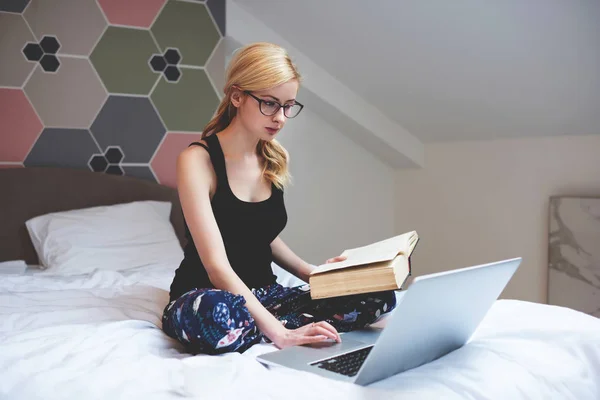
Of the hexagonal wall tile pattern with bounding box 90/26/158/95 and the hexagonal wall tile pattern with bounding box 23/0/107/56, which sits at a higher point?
the hexagonal wall tile pattern with bounding box 23/0/107/56

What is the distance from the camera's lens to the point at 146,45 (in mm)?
2994

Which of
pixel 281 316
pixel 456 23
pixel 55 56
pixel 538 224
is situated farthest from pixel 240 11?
pixel 281 316

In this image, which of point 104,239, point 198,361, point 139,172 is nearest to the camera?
point 198,361

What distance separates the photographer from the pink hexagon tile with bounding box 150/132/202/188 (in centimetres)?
304

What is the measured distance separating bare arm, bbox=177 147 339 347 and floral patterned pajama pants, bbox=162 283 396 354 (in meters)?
0.05

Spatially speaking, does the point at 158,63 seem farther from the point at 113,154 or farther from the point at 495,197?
the point at 495,197

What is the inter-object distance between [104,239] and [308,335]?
153 cm

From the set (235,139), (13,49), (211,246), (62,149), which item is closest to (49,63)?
(13,49)

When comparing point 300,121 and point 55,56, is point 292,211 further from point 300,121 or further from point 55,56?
point 55,56

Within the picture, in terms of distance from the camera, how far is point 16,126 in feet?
8.96

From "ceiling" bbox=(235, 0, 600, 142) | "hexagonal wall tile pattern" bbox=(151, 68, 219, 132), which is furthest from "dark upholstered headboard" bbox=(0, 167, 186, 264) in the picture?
"ceiling" bbox=(235, 0, 600, 142)

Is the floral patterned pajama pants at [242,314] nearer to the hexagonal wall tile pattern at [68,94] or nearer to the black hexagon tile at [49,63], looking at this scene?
the hexagonal wall tile pattern at [68,94]

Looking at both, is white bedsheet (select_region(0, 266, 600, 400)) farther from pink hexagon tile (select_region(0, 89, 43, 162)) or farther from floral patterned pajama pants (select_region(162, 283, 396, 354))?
pink hexagon tile (select_region(0, 89, 43, 162))

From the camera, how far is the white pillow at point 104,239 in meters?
2.40
